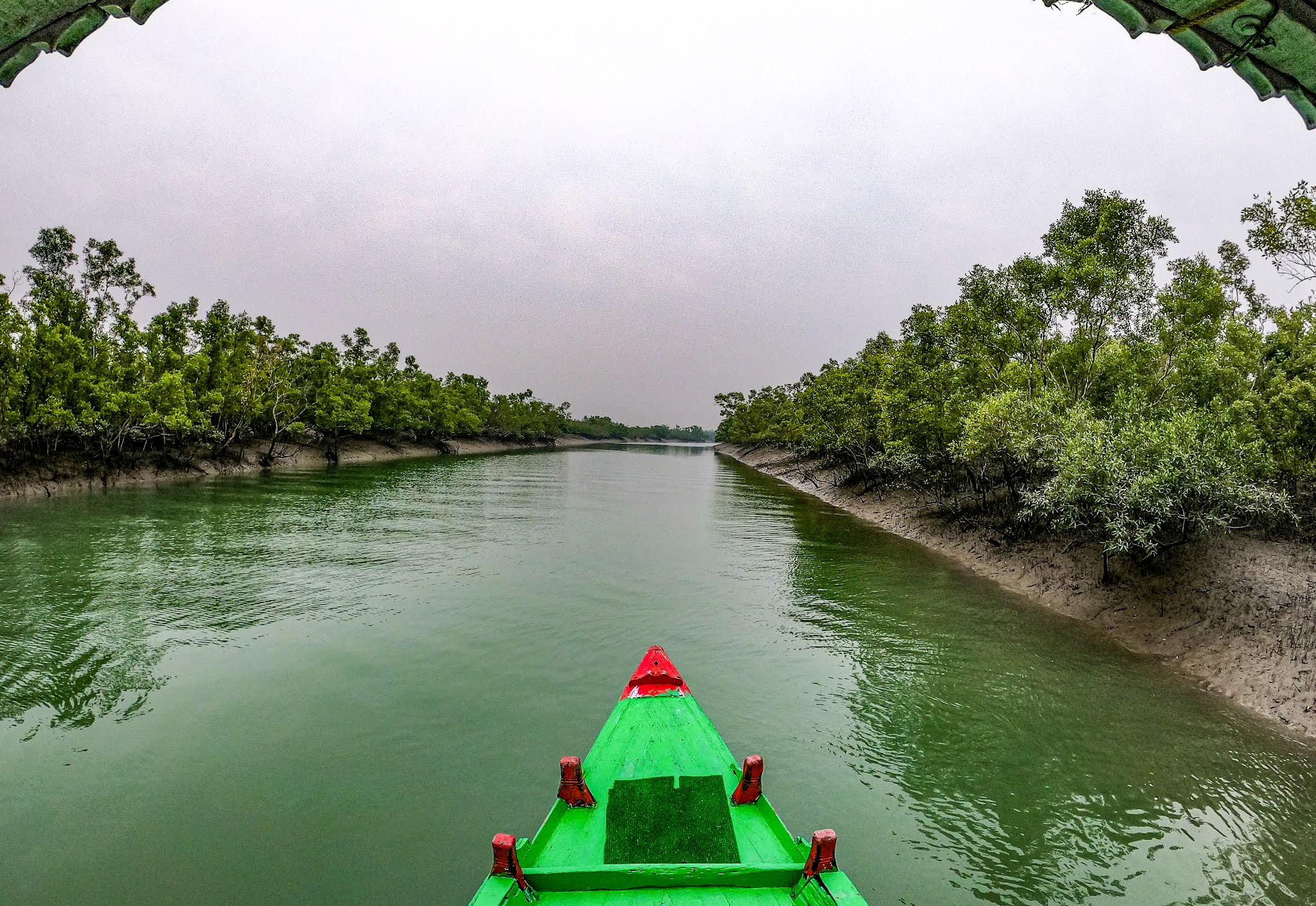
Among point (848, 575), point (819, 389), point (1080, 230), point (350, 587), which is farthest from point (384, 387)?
point (1080, 230)

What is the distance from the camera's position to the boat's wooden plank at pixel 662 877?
13.5ft

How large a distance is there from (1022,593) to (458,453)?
73.2 m

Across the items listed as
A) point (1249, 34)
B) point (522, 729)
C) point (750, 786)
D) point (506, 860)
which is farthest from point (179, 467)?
point (1249, 34)

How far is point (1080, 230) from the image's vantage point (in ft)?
56.9

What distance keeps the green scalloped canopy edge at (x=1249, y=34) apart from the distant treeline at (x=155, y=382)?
1419 inches

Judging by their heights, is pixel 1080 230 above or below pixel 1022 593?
above

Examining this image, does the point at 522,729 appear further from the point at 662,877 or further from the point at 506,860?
the point at 662,877

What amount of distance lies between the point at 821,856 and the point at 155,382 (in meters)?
40.8

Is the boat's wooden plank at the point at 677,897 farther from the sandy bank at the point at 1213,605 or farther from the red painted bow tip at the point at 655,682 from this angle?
the sandy bank at the point at 1213,605

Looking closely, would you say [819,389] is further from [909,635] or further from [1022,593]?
[909,635]

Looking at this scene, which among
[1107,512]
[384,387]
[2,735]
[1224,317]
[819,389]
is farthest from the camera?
[384,387]

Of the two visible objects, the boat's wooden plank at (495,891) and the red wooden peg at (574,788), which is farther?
the red wooden peg at (574,788)

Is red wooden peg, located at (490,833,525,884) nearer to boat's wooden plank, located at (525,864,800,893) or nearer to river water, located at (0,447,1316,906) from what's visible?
boat's wooden plank, located at (525,864,800,893)

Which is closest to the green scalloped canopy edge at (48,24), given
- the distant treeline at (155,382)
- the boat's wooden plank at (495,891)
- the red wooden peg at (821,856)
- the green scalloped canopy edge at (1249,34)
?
the green scalloped canopy edge at (1249,34)
